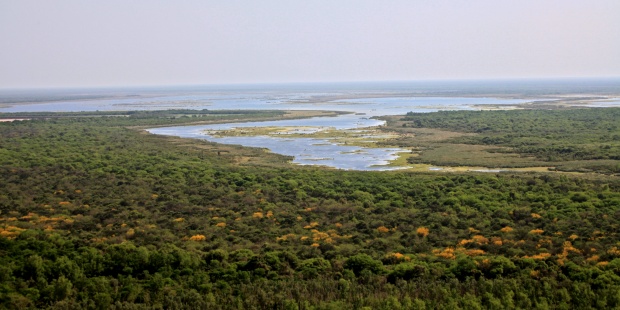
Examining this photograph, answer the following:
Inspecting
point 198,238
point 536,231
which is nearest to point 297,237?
point 198,238

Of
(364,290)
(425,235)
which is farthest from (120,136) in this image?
(364,290)

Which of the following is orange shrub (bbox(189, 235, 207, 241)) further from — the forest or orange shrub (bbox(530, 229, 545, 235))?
orange shrub (bbox(530, 229, 545, 235))

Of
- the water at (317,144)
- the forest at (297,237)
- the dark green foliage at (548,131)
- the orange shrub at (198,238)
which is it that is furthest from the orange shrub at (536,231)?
the water at (317,144)

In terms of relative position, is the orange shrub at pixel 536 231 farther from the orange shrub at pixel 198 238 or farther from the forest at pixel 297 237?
the orange shrub at pixel 198 238

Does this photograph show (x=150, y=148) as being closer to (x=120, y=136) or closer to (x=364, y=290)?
(x=120, y=136)

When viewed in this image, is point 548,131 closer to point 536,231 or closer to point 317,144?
point 317,144

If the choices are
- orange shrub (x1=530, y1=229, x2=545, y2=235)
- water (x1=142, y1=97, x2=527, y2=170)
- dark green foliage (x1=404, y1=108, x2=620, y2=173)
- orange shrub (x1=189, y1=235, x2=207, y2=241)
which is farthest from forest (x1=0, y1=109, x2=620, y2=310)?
water (x1=142, y1=97, x2=527, y2=170)

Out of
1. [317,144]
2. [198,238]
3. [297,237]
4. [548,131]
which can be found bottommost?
[297,237]

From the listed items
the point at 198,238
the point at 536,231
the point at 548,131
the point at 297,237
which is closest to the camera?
the point at 536,231
